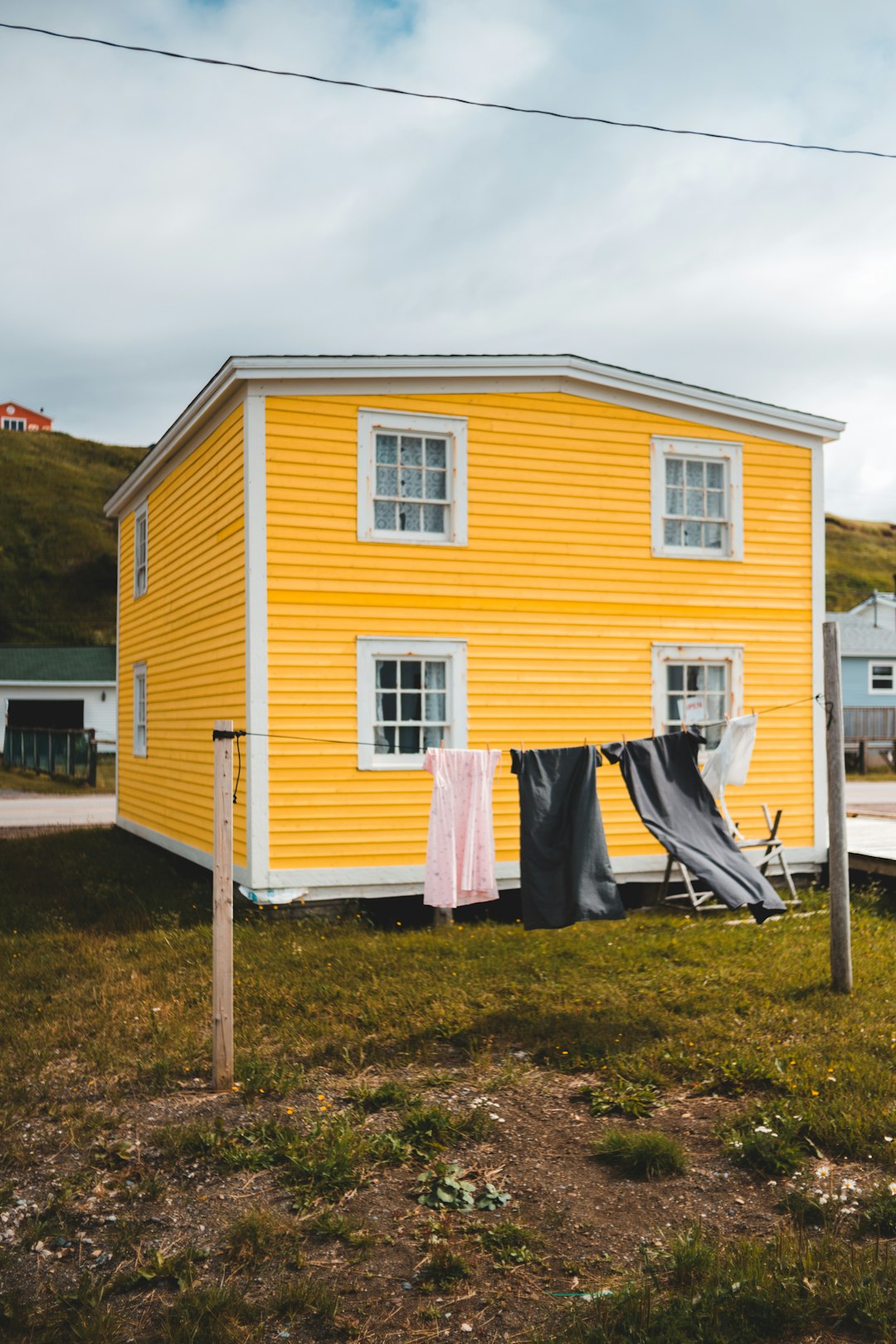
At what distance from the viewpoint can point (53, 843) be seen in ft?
54.4

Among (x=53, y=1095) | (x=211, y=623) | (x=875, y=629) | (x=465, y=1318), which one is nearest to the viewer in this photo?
(x=465, y=1318)

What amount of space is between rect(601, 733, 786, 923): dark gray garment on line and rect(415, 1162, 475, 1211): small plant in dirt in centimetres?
358

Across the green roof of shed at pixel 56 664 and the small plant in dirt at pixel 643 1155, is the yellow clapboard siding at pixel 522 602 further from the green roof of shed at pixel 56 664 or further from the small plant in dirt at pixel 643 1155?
the green roof of shed at pixel 56 664

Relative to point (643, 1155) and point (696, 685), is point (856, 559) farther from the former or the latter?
point (643, 1155)

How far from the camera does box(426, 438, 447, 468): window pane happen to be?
1284 cm

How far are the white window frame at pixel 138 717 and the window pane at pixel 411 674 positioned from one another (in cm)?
609

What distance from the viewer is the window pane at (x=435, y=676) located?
12609mm

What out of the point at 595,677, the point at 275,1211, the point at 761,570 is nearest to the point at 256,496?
the point at 595,677

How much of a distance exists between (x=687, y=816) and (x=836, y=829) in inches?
46.1

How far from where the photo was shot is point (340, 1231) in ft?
16.2

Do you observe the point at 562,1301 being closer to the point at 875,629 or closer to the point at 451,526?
the point at 451,526

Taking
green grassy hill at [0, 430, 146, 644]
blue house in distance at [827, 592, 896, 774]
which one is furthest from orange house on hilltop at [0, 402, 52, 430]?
blue house in distance at [827, 592, 896, 774]

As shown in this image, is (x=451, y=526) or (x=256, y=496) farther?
(x=451, y=526)

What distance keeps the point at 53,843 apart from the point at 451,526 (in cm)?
808
